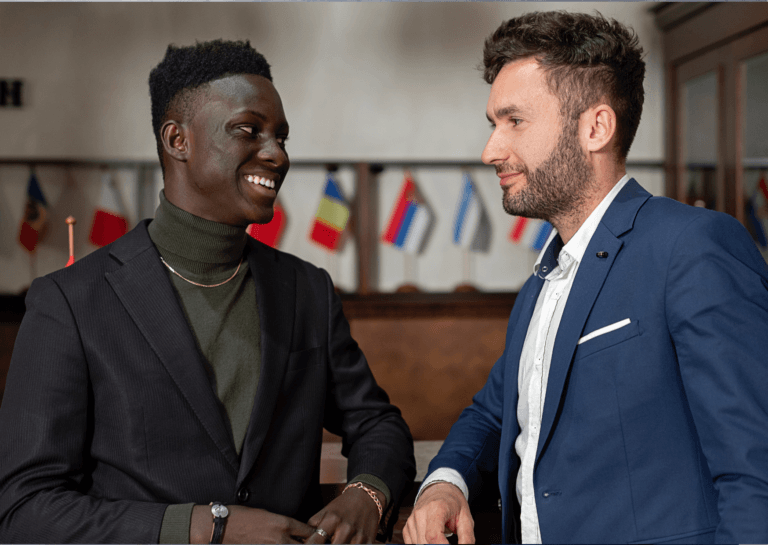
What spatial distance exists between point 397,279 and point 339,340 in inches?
145

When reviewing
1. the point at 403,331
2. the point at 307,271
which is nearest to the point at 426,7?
the point at 403,331

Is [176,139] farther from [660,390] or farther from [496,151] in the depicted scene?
[660,390]

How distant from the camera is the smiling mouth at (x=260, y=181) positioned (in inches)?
48.5

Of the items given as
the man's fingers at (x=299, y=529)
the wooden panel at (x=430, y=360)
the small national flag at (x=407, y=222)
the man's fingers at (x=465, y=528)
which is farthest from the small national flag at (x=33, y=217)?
the man's fingers at (x=465, y=528)

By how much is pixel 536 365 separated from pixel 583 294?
6.5 inches

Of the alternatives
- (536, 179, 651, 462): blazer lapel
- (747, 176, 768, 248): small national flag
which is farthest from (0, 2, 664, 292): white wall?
(536, 179, 651, 462): blazer lapel

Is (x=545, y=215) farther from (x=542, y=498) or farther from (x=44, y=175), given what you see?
(x=44, y=175)

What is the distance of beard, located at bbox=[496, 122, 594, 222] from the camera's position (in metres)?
1.23

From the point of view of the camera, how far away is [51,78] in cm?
483

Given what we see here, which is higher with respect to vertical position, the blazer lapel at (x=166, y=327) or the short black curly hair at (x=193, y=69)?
the short black curly hair at (x=193, y=69)

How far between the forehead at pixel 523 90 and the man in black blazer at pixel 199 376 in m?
0.42

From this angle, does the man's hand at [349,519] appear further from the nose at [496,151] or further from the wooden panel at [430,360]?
the wooden panel at [430,360]

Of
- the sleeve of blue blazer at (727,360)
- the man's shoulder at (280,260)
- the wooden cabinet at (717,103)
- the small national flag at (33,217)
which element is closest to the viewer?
the sleeve of blue blazer at (727,360)

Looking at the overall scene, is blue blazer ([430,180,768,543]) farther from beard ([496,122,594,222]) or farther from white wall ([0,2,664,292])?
white wall ([0,2,664,292])
